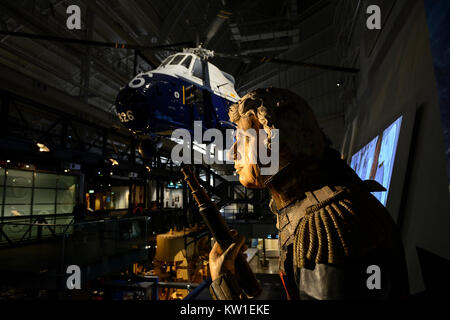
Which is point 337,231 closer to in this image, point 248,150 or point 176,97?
point 248,150

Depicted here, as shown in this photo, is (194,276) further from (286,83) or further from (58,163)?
(286,83)

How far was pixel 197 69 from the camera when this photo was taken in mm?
7055

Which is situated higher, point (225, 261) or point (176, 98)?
point (176, 98)

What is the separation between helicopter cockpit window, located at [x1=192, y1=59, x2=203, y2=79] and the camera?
22.9 ft

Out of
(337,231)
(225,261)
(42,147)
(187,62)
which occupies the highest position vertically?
(187,62)

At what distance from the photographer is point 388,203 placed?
2.97 metres

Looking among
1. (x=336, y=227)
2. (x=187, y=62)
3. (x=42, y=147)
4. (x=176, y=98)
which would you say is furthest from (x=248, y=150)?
(x=42, y=147)

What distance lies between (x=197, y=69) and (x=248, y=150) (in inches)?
240

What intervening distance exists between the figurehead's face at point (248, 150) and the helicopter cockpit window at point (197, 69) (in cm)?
583

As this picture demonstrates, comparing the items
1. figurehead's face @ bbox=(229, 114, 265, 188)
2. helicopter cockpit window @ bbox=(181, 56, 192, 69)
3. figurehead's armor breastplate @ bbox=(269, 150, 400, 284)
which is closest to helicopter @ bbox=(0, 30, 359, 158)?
helicopter cockpit window @ bbox=(181, 56, 192, 69)

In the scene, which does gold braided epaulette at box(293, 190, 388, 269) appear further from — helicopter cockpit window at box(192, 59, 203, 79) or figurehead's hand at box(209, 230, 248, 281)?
helicopter cockpit window at box(192, 59, 203, 79)

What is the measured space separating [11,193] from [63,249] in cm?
897

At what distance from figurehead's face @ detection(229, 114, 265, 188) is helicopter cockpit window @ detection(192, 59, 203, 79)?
5.83 metres

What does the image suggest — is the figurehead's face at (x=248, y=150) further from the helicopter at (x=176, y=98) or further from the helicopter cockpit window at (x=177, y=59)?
the helicopter cockpit window at (x=177, y=59)
